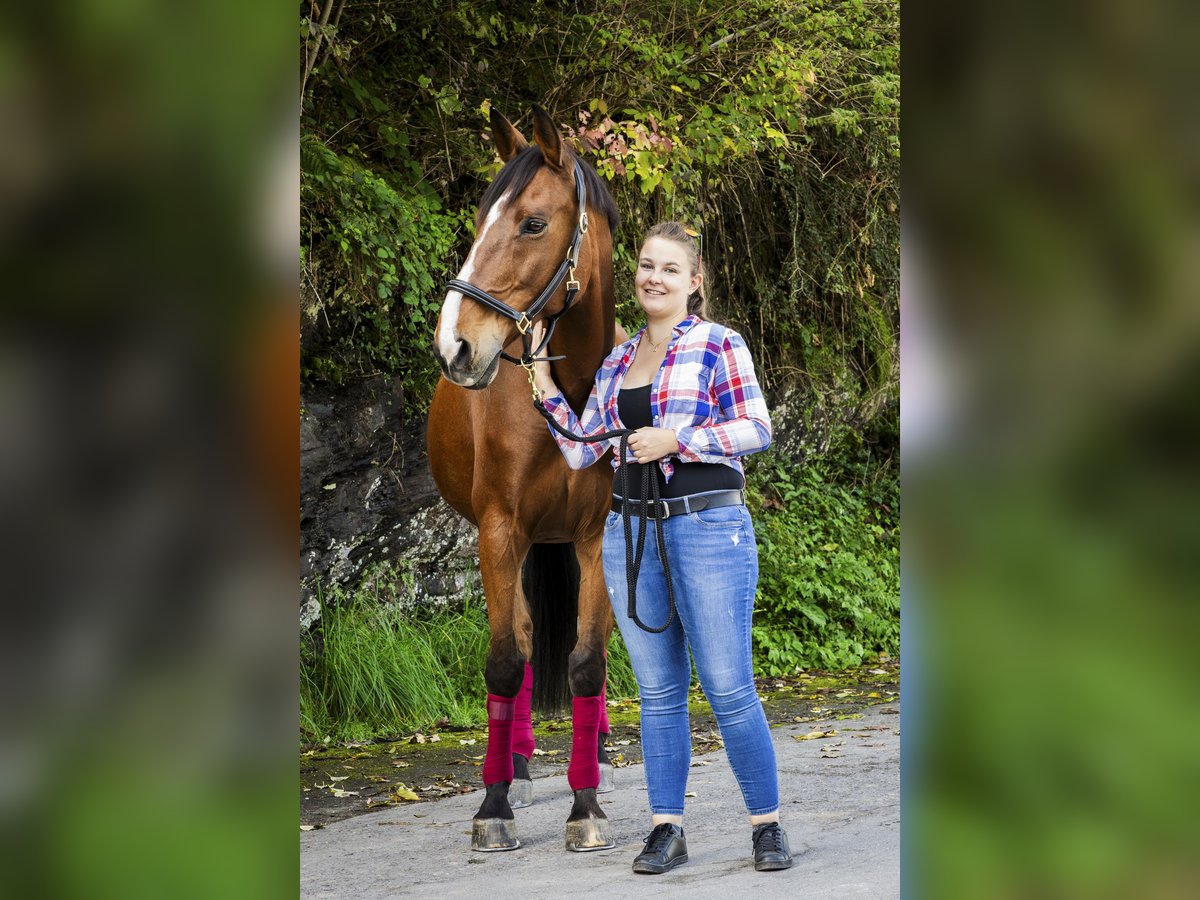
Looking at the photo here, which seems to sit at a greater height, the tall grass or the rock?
the rock

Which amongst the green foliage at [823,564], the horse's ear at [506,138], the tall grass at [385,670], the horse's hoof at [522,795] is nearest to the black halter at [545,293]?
the horse's ear at [506,138]

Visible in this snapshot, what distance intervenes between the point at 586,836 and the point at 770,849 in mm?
725

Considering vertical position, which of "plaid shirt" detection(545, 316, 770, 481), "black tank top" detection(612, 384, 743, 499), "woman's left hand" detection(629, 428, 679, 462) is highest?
"plaid shirt" detection(545, 316, 770, 481)

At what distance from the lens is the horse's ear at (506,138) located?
404cm

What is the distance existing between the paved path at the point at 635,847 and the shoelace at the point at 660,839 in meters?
0.08

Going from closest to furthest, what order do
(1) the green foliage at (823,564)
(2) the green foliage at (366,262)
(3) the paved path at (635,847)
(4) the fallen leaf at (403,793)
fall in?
1. (3) the paved path at (635,847)
2. (4) the fallen leaf at (403,793)
3. (2) the green foliage at (366,262)
4. (1) the green foliage at (823,564)

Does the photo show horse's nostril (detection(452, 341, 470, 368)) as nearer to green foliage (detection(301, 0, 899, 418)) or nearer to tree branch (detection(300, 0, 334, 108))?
green foliage (detection(301, 0, 899, 418))

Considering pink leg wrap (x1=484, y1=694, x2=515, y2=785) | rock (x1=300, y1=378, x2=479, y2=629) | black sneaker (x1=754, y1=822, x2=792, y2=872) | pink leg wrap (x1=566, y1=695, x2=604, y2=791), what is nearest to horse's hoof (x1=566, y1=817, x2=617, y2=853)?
pink leg wrap (x1=566, y1=695, x2=604, y2=791)

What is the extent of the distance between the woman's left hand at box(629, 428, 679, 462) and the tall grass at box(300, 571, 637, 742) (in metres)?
3.43

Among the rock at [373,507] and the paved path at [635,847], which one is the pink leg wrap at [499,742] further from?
the rock at [373,507]

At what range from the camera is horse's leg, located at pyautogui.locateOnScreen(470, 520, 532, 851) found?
13.6 ft
